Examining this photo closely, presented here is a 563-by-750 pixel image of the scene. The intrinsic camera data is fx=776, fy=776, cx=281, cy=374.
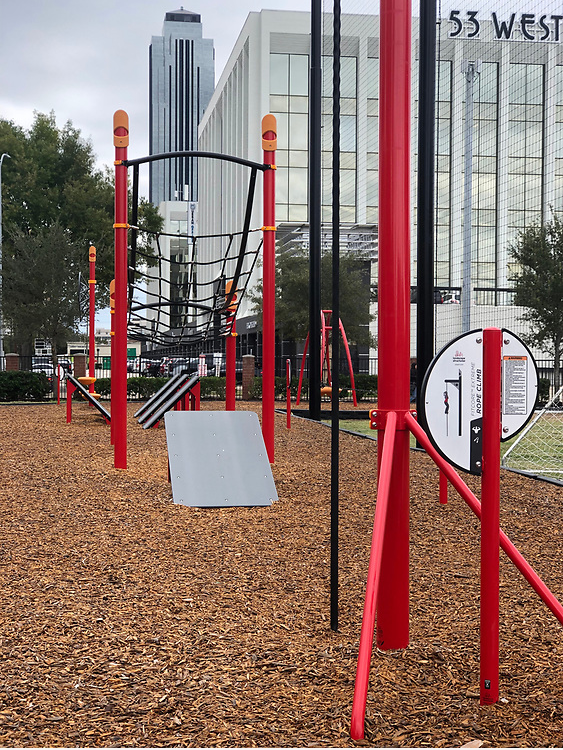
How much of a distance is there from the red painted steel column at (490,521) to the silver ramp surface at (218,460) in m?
3.60

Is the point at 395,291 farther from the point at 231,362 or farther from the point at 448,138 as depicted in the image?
the point at 448,138

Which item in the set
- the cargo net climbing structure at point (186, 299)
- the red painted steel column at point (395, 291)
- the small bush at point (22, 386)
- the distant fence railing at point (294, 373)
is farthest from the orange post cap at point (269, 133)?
the small bush at point (22, 386)

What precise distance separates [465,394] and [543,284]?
67.6 ft

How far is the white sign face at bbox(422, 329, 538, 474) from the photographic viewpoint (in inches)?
108

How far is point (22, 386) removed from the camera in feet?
67.9

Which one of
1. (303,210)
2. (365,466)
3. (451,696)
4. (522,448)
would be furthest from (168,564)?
(303,210)

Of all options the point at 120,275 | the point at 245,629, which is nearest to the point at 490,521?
the point at 245,629

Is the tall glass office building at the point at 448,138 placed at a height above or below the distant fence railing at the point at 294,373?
above

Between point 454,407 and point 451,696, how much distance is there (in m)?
0.96

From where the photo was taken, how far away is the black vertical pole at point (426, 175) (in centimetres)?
700

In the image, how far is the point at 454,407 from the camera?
278cm

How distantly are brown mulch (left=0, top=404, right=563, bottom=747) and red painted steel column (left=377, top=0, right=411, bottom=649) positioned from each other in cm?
24

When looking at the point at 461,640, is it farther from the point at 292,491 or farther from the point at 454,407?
the point at 292,491

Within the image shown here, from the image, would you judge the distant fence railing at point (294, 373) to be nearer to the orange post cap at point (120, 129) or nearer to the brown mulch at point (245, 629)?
the orange post cap at point (120, 129)
